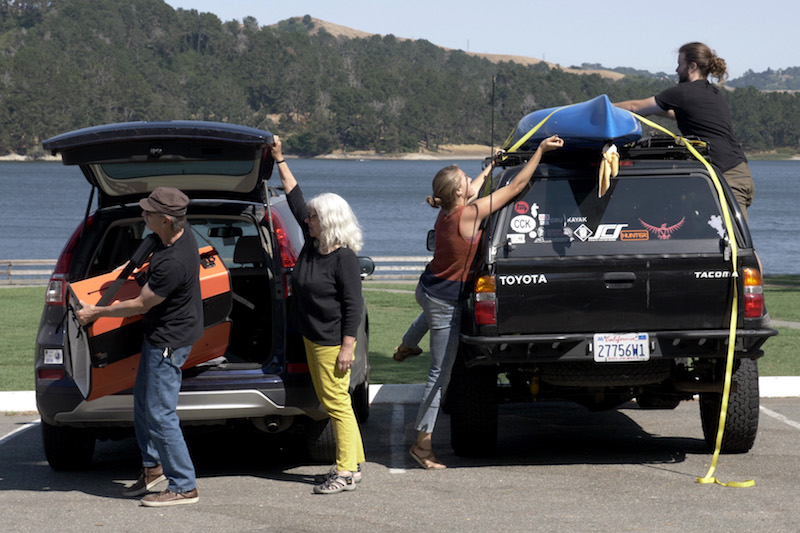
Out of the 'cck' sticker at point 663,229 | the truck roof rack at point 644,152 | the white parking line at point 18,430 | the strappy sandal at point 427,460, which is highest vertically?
the truck roof rack at point 644,152

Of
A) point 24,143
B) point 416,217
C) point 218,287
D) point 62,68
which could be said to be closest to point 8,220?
point 416,217

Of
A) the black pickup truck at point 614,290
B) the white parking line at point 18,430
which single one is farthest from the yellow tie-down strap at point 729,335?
the white parking line at point 18,430

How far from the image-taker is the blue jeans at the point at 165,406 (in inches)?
238

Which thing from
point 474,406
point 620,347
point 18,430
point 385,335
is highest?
point 620,347

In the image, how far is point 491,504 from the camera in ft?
19.9

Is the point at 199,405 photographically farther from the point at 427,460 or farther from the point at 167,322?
the point at 427,460

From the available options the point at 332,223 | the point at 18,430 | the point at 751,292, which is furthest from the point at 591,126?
the point at 18,430

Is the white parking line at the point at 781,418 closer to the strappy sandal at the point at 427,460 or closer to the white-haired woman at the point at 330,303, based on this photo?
the strappy sandal at the point at 427,460

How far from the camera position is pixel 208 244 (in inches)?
267

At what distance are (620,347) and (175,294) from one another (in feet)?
8.19

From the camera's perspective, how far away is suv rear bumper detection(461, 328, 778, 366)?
6418mm

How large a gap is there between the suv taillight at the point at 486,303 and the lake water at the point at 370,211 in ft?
12.1

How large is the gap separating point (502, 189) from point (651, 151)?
1020 millimetres

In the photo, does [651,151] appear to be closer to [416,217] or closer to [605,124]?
[605,124]
